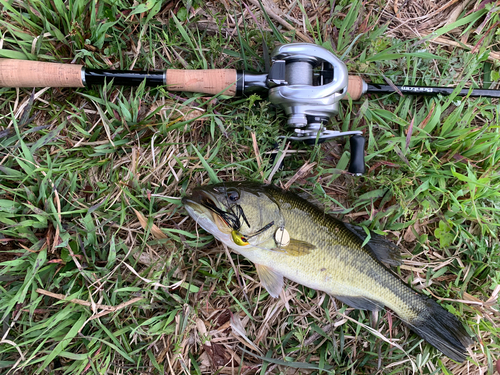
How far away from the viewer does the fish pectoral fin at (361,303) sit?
2.57 metres

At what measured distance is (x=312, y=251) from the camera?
7.84 ft

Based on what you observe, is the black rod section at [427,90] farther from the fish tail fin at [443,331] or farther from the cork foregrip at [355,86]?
the fish tail fin at [443,331]

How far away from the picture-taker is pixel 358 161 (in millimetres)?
2463

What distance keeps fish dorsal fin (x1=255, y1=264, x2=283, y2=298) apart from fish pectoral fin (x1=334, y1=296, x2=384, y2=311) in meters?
0.54

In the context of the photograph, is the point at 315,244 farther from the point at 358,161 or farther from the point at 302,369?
the point at 302,369

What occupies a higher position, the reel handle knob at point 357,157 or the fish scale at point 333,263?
the reel handle knob at point 357,157

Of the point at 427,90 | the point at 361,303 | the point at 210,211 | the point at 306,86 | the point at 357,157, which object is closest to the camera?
the point at 210,211

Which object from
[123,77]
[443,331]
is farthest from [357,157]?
[123,77]

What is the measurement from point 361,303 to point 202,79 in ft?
7.65

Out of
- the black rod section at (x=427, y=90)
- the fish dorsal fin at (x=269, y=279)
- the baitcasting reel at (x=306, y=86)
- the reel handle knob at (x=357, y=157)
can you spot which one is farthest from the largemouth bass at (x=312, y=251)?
the black rod section at (x=427, y=90)

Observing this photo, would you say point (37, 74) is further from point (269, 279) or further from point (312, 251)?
point (312, 251)

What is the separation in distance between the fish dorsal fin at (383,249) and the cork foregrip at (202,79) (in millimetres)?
1652

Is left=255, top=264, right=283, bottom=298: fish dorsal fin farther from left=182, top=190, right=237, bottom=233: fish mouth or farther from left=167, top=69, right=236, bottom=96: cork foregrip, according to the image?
left=167, top=69, right=236, bottom=96: cork foregrip

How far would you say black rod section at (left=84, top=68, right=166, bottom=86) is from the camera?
7.91ft
